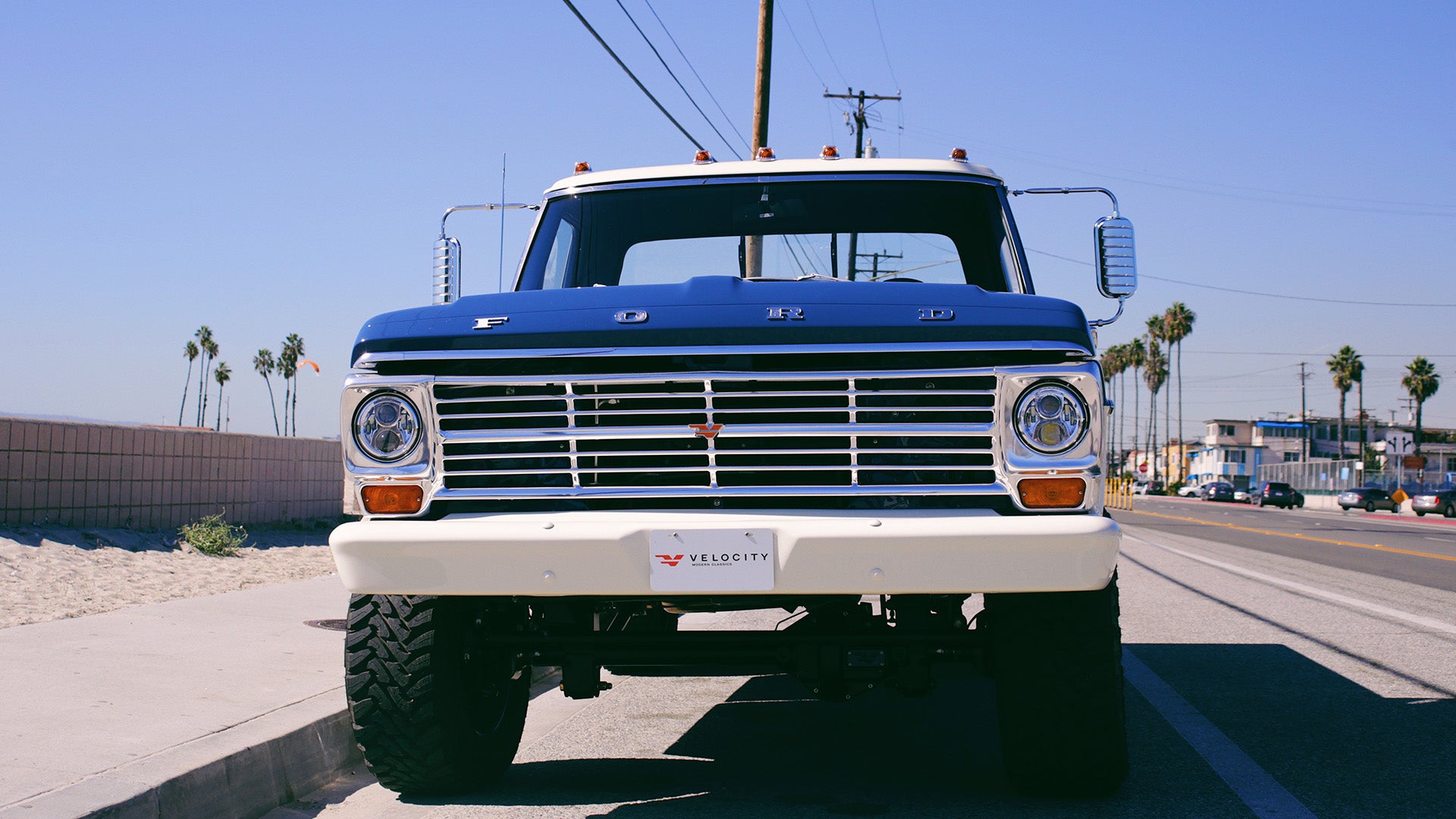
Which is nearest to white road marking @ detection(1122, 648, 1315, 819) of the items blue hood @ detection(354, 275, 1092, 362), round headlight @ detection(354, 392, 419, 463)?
blue hood @ detection(354, 275, 1092, 362)

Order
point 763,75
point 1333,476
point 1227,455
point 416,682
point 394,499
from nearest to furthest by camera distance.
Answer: point 394,499
point 416,682
point 763,75
point 1333,476
point 1227,455

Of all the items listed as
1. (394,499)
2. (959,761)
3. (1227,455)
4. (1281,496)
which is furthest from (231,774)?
(1227,455)

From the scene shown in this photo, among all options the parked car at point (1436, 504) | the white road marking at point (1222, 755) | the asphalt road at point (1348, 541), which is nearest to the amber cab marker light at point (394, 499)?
the white road marking at point (1222, 755)

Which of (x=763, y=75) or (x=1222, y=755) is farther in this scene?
(x=763, y=75)

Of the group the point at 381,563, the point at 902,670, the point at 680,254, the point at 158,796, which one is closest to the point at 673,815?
the point at 902,670

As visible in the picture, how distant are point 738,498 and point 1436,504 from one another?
5036 cm

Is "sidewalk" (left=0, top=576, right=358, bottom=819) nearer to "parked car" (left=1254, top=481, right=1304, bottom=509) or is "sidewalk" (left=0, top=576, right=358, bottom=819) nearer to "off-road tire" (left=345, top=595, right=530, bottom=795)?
Answer: "off-road tire" (left=345, top=595, right=530, bottom=795)

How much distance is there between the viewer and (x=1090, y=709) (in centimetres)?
391

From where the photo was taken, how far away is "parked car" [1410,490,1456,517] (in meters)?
45.9

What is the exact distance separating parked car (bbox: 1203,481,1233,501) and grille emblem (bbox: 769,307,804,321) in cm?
7634

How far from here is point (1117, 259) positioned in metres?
5.30

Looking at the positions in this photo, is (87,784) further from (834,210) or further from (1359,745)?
(1359,745)

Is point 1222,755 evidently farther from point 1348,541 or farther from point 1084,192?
point 1348,541

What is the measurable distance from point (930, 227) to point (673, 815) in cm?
269
